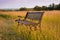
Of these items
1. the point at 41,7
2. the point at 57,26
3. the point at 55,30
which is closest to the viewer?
the point at 55,30

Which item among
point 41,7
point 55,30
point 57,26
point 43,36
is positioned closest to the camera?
point 43,36

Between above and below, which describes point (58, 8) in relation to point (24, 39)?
above

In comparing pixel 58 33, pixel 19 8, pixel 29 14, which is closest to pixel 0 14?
pixel 19 8

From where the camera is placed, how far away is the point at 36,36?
4.13 metres

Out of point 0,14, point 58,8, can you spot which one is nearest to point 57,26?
point 58,8

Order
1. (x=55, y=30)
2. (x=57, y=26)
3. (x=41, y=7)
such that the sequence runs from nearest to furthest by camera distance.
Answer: (x=55, y=30) < (x=57, y=26) < (x=41, y=7)

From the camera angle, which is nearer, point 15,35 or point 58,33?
point 58,33

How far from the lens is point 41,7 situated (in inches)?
267

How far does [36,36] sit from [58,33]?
19.8 inches

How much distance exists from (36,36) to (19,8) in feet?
11.2

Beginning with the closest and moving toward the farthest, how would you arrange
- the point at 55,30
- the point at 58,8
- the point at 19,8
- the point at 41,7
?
1. the point at 55,30
2. the point at 58,8
3. the point at 41,7
4. the point at 19,8

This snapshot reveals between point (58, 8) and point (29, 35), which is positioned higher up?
point (58, 8)

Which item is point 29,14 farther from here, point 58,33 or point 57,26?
point 58,33

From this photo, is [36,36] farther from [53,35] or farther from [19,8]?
[19,8]
